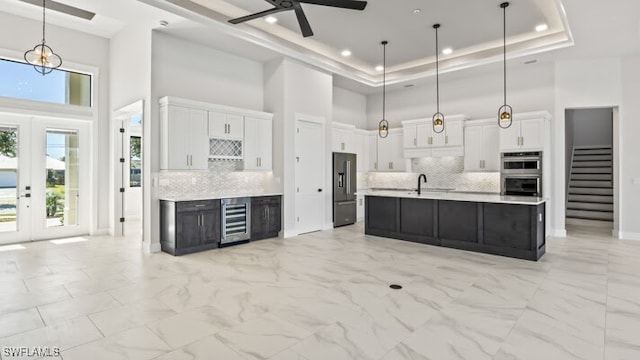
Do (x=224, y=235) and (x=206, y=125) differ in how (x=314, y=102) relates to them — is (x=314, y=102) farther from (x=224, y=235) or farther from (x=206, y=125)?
(x=224, y=235)

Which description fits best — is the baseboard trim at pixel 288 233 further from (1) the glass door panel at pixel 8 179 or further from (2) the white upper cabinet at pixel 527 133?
(1) the glass door panel at pixel 8 179

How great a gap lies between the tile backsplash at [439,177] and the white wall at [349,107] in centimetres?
158

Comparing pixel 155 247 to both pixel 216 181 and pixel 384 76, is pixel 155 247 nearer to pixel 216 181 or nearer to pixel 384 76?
pixel 216 181

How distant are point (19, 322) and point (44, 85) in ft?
17.4

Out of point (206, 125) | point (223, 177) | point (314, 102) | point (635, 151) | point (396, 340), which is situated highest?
point (314, 102)

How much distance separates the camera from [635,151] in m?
6.80

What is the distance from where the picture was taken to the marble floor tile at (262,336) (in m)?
2.61

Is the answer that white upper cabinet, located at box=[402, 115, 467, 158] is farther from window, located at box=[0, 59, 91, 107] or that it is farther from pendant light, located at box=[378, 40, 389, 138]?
window, located at box=[0, 59, 91, 107]

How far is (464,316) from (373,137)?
685cm

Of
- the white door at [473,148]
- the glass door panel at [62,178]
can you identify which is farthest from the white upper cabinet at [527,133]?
the glass door panel at [62,178]

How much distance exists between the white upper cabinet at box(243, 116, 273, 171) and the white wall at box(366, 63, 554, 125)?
4153 mm

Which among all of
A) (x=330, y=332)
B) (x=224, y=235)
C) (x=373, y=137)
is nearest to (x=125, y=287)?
(x=224, y=235)

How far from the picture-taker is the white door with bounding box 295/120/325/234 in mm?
7340

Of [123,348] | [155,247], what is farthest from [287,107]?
[123,348]
